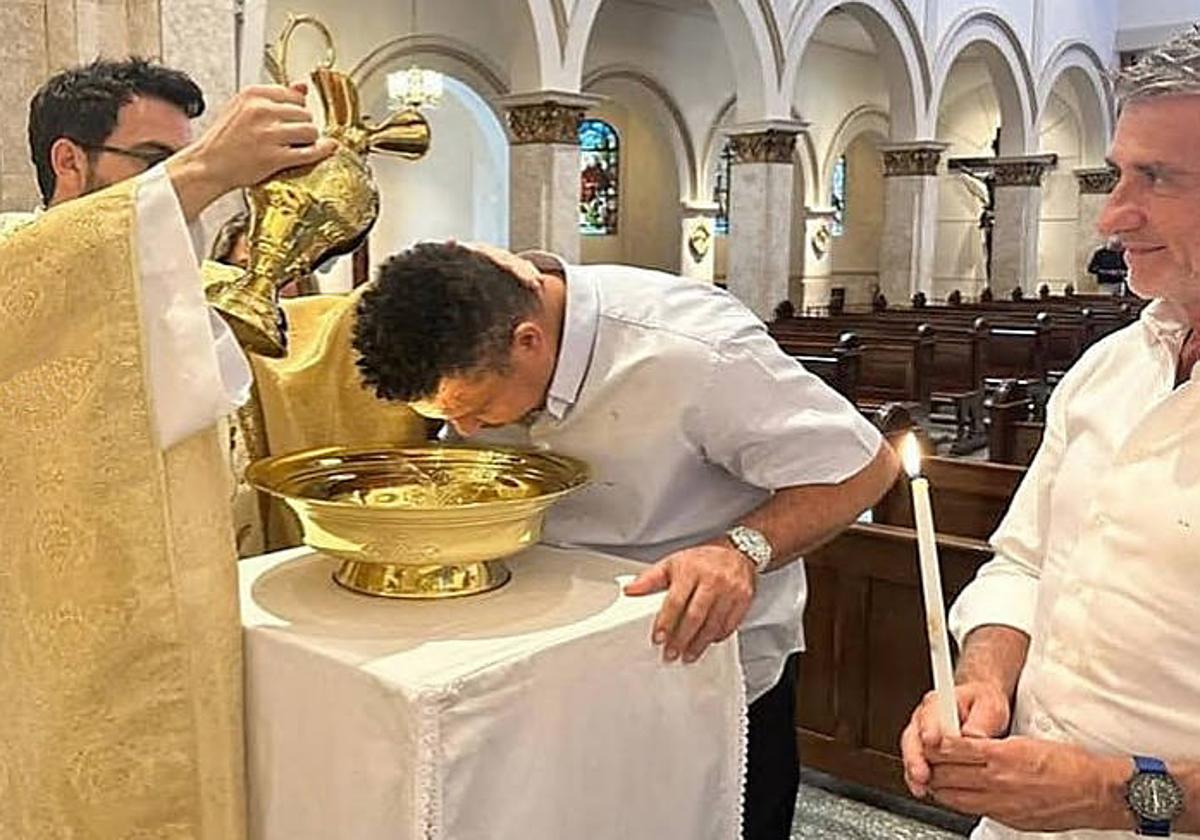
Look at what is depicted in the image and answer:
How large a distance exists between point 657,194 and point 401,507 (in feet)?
58.1

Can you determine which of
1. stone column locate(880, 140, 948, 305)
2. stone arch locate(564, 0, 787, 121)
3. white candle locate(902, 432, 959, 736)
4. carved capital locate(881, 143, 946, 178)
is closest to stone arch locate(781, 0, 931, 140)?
carved capital locate(881, 143, 946, 178)

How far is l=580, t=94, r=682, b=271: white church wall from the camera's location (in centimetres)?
1848

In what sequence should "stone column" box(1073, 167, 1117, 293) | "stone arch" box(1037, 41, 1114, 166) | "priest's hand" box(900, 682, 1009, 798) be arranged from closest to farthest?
1. "priest's hand" box(900, 682, 1009, 798)
2. "stone arch" box(1037, 41, 1114, 166)
3. "stone column" box(1073, 167, 1117, 293)

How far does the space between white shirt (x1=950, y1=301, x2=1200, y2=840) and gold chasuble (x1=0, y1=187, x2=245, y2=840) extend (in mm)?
1002

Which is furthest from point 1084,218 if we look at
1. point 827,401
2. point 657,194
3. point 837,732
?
point 827,401

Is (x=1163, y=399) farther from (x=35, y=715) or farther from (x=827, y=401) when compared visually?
(x=35, y=715)

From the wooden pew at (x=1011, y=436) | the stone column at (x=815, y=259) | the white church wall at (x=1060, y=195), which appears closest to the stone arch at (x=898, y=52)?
the stone column at (x=815, y=259)

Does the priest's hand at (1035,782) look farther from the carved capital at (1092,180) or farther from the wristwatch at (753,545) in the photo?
the carved capital at (1092,180)

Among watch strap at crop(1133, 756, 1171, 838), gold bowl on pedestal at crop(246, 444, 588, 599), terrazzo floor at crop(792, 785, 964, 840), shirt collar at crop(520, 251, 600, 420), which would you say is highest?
shirt collar at crop(520, 251, 600, 420)

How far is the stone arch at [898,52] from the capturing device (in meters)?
16.0

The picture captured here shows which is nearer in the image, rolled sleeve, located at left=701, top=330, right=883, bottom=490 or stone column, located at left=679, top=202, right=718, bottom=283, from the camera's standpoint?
rolled sleeve, located at left=701, top=330, right=883, bottom=490

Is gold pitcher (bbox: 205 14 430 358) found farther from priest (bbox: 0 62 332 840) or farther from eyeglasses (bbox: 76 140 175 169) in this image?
eyeglasses (bbox: 76 140 175 169)

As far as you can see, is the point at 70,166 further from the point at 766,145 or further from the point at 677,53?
the point at 677,53

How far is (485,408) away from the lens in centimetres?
181
